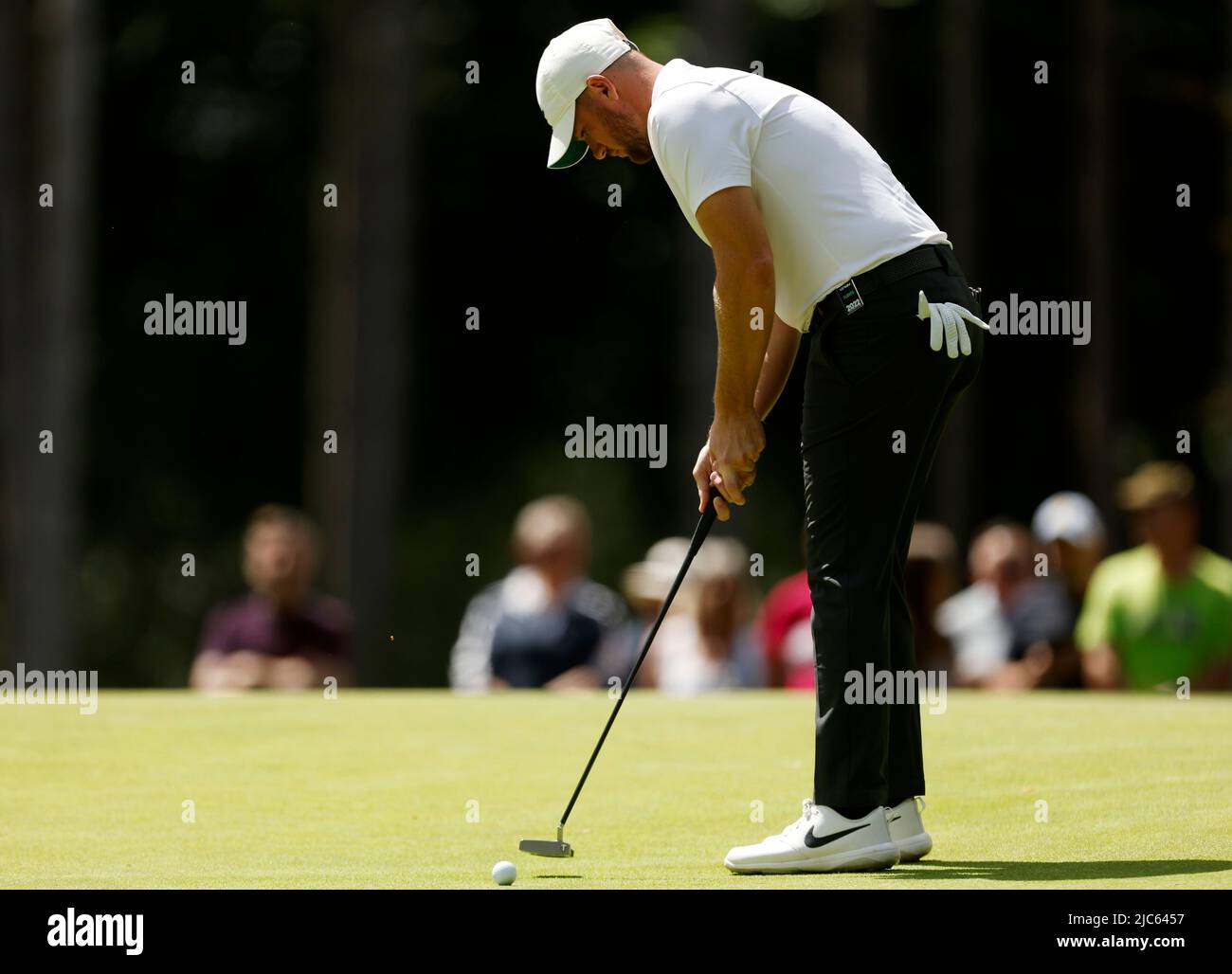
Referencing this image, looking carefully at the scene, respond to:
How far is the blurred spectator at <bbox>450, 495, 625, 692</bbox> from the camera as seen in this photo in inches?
395

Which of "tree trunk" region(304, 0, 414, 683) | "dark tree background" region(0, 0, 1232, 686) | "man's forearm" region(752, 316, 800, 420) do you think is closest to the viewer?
"man's forearm" region(752, 316, 800, 420)

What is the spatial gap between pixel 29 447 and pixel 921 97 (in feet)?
33.9

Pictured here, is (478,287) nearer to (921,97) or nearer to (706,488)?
(921,97)

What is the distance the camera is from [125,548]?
24.3m

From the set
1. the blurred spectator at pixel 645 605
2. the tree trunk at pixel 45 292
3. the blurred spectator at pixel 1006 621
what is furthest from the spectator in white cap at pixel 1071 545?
the tree trunk at pixel 45 292

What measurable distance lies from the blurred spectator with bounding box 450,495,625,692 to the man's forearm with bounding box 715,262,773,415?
4.90m

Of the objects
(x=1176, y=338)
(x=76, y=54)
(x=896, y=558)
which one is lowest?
(x=896, y=558)

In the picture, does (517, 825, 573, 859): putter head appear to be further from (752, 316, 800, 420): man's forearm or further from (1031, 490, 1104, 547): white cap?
(1031, 490, 1104, 547): white cap

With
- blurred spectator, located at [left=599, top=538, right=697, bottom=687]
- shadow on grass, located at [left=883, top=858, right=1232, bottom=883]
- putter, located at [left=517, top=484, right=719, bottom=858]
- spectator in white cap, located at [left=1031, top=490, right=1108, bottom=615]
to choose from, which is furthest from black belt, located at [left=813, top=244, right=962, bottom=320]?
spectator in white cap, located at [left=1031, top=490, right=1108, bottom=615]

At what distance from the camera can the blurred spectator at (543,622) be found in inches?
395

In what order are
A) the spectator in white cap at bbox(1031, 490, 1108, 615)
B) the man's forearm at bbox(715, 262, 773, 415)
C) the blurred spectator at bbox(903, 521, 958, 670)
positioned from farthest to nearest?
the spectator in white cap at bbox(1031, 490, 1108, 615)
the blurred spectator at bbox(903, 521, 958, 670)
the man's forearm at bbox(715, 262, 773, 415)

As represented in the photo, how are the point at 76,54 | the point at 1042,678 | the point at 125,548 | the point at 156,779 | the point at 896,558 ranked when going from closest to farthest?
the point at 896,558 < the point at 156,779 < the point at 1042,678 < the point at 76,54 < the point at 125,548
